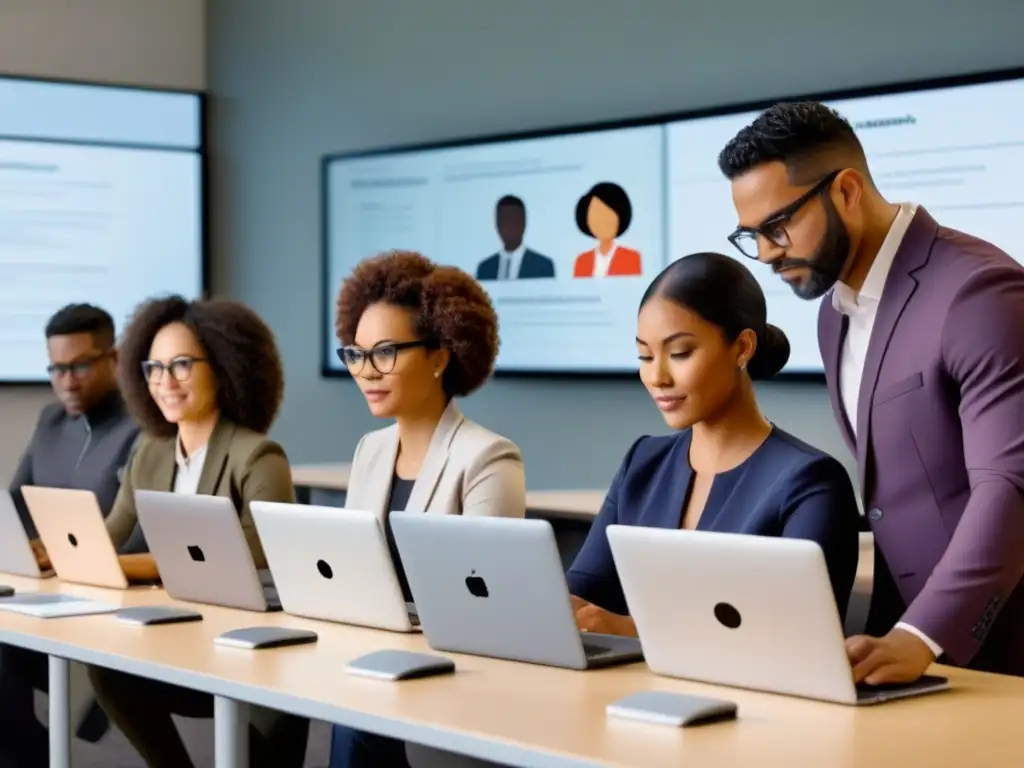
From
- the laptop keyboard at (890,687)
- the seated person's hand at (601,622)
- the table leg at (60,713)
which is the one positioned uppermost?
the laptop keyboard at (890,687)

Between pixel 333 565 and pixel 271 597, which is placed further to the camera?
pixel 271 597

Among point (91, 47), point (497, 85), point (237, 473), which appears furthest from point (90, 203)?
point (237, 473)

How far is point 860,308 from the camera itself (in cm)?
237

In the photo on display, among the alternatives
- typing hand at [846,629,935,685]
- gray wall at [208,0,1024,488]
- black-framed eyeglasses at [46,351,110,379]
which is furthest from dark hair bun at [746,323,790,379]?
black-framed eyeglasses at [46,351,110,379]

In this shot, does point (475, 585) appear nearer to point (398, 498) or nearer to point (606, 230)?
point (398, 498)

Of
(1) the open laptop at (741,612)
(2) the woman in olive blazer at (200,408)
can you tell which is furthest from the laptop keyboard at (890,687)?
(2) the woman in olive blazer at (200,408)

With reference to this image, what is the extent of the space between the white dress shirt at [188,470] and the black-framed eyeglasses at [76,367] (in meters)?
0.89

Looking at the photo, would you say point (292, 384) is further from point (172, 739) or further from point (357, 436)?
point (172, 739)

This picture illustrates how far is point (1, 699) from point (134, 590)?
62 centimetres

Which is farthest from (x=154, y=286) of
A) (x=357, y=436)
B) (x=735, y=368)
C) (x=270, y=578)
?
(x=735, y=368)

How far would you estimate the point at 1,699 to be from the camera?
3586 millimetres

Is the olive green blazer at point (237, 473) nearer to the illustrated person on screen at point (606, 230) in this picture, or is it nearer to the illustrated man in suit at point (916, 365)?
the illustrated man in suit at point (916, 365)

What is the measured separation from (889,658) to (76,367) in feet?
9.60

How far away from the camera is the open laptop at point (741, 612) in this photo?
1912 mm
